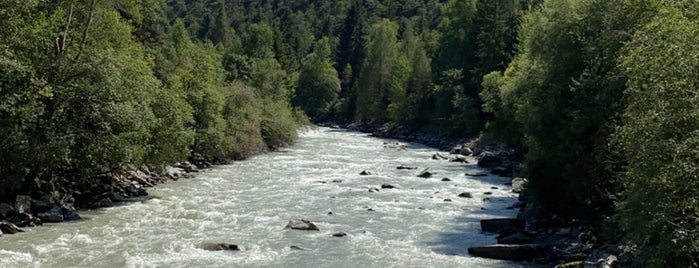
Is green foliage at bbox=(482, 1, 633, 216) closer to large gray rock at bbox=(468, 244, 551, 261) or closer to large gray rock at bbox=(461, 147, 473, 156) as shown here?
large gray rock at bbox=(468, 244, 551, 261)

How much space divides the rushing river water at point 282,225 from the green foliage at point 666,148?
7704 millimetres

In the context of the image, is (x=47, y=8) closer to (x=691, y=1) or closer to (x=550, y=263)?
(x=550, y=263)

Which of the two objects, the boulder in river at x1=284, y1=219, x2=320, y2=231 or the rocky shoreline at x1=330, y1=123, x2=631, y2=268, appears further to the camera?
the boulder in river at x1=284, y1=219, x2=320, y2=231

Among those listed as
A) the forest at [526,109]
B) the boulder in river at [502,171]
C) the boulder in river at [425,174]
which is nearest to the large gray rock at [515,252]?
the forest at [526,109]

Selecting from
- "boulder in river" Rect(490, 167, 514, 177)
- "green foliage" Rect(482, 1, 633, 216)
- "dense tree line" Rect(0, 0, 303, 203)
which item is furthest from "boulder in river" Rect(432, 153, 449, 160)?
"dense tree line" Rect(0, 0, 303, 203)

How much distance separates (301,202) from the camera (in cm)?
3322

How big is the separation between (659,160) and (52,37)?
77.1 ft

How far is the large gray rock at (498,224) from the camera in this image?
87.9 ft

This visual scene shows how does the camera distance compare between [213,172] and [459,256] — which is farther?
A: [213,172]

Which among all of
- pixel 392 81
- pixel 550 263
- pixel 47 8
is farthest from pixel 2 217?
pixel 392 81

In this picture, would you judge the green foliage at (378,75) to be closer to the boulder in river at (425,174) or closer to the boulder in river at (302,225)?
the boulder in river at (425,174)

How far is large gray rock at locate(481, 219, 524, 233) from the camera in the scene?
2680cm

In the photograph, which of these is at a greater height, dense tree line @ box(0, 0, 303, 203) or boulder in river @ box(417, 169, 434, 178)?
dense tree line @ box(0, 0, 303, 203)

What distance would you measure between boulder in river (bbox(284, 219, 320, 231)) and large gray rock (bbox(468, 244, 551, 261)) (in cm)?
739
